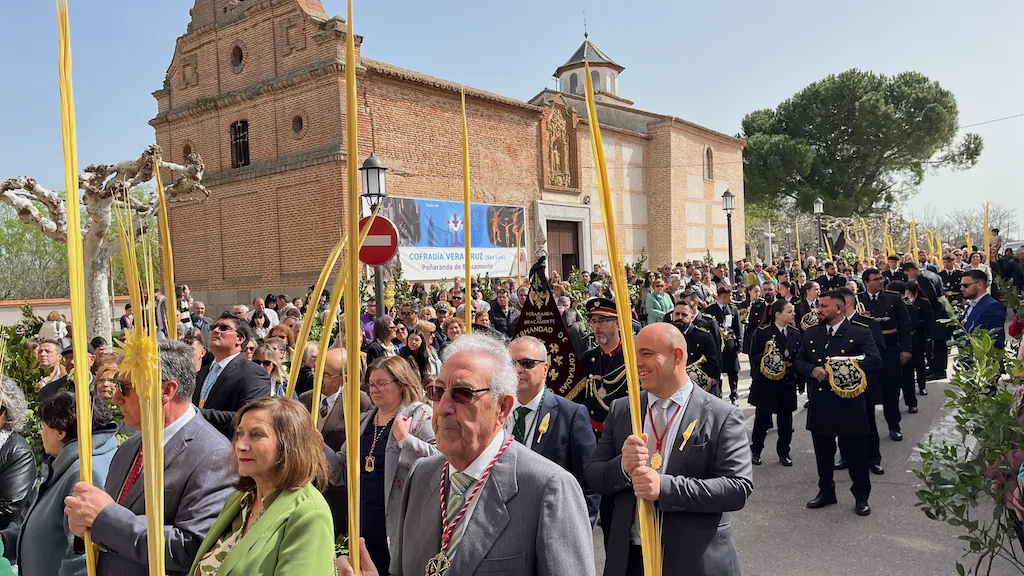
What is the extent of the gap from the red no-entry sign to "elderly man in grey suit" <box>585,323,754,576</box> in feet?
10.8

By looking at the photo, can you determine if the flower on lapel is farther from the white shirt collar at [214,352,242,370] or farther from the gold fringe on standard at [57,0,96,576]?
the white shirt collar at [214,352,242,370]

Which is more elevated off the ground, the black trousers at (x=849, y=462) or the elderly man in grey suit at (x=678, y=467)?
the elderly man in grey suit at (x=678, y=467)

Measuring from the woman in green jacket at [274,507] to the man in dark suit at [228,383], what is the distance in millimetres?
2338

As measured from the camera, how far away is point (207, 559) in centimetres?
224

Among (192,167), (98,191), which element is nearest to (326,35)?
(192,167)

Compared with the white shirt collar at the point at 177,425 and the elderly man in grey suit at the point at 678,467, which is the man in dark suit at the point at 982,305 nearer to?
the elderly man in grey suit at the point at 678,467

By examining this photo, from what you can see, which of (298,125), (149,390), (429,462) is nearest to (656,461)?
(429,462)

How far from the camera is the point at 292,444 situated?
7.61 feet

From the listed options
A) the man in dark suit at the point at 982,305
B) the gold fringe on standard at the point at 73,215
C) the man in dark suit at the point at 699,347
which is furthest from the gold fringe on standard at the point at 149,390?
the man in dark suit at the point at 982,305

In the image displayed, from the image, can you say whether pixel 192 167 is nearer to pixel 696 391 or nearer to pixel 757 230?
pixel 696 391

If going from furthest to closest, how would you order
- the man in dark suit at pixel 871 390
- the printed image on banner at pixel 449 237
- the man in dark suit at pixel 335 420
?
the printed image on banner at pixel 449 237, the man in dark suit at pixel 871 390, the man in dark suit at pixel 335 420

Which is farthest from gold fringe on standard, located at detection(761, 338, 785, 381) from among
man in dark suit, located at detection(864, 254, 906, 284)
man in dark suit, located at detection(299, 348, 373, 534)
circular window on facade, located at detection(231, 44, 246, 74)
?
circular window on facade, located at detection(231, 44, 246, 74)

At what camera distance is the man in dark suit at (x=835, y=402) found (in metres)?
5.77

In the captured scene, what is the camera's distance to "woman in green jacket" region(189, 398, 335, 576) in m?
2.09
